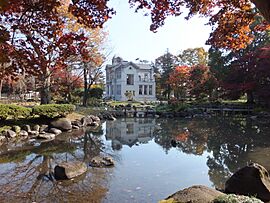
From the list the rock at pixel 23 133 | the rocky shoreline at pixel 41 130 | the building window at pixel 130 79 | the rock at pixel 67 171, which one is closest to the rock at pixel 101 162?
the rock at pixel 67 171

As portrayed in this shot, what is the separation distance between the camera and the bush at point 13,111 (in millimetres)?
13211

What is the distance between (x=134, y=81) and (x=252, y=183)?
42.2 meters

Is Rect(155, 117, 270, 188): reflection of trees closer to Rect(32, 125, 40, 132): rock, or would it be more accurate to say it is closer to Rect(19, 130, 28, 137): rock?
Rect(32, 125, 40, 132): rock

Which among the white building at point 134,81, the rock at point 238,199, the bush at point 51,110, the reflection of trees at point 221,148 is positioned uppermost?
the white building at point 134,81

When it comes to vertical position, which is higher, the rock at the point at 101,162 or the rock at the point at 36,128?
the rock at the point at 36,128

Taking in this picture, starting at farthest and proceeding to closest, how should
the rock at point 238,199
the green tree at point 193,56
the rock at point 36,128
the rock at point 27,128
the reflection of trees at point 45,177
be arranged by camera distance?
the green tree at point 193,56, the rock at point 36,128, the rock at point 27,128, the reflection of trees at point 45,177, the rock at point 238,199

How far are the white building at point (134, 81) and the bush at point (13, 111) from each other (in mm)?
31088

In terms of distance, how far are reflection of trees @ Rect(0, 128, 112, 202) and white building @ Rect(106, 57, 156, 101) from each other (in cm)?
3505

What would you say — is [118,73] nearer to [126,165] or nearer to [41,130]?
[41,130]

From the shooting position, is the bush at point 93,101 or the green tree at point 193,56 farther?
the green tree at point 193,56

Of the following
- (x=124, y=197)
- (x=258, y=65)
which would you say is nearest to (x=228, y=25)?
(x=124, y=197)

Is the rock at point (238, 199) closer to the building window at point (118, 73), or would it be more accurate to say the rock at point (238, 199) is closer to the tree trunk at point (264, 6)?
the tree trunk at point (264, 6)

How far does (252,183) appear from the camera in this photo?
5266 mm

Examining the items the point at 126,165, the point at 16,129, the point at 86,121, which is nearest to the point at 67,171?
the point at 126,165
